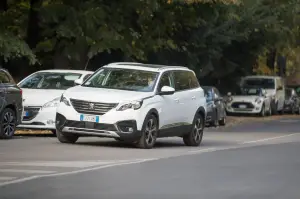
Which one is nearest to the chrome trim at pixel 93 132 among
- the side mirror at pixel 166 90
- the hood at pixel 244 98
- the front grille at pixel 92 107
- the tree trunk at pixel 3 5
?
the front grille at pixel 92 107

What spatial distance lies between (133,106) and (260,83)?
31716 mm

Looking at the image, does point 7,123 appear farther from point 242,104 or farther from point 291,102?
point 291,102

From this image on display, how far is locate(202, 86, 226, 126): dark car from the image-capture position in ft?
126

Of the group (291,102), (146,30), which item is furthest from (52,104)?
(291,102)

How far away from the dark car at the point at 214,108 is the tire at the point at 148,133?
1605cm

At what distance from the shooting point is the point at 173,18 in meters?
38.7

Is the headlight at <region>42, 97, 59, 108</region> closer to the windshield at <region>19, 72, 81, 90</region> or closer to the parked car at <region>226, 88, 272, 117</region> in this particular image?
the windshield at <region>19, 72, 81, 90</region>

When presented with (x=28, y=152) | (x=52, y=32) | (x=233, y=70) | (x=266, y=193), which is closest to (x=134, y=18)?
(x=52, y=32)

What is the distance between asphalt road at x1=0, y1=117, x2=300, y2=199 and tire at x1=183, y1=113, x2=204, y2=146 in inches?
8.7

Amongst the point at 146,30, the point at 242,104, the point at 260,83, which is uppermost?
the point at 146,30

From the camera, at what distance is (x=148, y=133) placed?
21.9m

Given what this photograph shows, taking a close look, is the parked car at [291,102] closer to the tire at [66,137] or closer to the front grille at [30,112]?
the front grille at [30,112]

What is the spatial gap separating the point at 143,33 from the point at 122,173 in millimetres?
22044

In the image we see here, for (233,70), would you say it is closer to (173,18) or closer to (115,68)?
(173,18)
